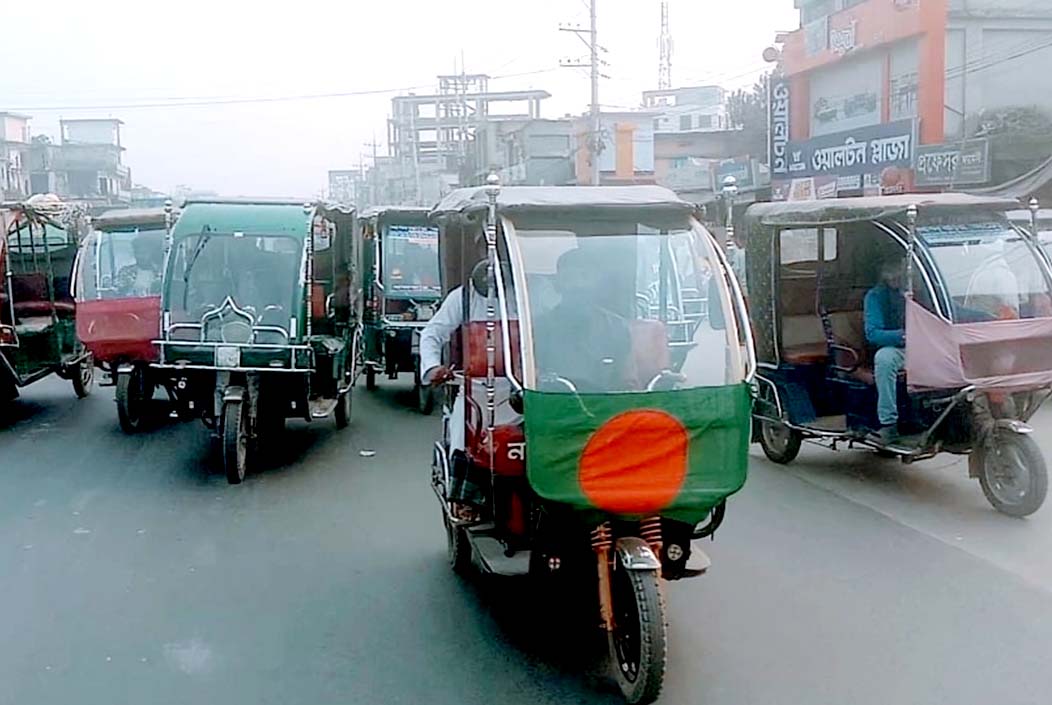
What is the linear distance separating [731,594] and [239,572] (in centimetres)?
293

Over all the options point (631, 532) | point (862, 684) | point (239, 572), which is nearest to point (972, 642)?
point (862, 684)

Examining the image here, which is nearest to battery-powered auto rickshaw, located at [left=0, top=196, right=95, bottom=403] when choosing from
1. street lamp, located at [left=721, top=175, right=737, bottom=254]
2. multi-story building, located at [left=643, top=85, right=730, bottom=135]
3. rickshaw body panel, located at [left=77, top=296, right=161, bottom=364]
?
rickshaw body panel, located at [left=77, top=296, right=161, bottom=364]

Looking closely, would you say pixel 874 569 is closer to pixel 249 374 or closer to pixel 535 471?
pixel 535 471

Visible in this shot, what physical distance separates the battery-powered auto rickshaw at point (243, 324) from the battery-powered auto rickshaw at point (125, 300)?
344mm

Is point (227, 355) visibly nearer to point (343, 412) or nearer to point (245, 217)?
point (245, 217)

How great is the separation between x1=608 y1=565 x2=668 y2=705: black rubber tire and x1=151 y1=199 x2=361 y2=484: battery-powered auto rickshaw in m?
5.28

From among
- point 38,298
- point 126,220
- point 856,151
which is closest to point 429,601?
point 126,220

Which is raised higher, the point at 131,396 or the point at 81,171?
the point at 81,171

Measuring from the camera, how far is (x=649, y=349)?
5652 mm

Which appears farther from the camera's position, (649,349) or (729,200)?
Answer: (729,200)

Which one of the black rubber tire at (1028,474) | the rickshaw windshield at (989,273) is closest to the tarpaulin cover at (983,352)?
the rickshaw windshield at (989,273)

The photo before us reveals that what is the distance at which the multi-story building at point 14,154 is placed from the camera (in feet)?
168

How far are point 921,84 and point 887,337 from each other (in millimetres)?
18868

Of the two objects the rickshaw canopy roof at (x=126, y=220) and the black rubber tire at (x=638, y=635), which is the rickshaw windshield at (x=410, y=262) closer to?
the rickshaw canopy roof at (x=126, y=220)
